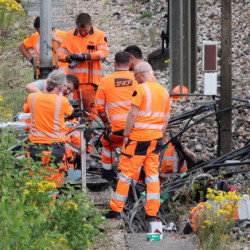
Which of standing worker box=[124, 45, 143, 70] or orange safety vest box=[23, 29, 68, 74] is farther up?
orange safety vest box=[23, 29, 68, 74]

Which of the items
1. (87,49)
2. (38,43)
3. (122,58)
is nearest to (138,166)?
(122,58)

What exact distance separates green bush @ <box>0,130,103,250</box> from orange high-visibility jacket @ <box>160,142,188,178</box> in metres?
2.71

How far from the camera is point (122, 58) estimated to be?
8.88 m

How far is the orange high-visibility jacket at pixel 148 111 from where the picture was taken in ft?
26.6

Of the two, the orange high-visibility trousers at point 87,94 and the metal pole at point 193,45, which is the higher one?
Answer: the metal pole at point 193,45

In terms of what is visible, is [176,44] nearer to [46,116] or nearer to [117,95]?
[117,95]

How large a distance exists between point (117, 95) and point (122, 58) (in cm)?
46

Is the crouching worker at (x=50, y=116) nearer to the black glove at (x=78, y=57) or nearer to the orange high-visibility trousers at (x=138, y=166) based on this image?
the orange high-visibility trousers at (x=138, y=166)

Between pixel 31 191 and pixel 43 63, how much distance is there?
14.9ft

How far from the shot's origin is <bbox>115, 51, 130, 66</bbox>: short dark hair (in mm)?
8859

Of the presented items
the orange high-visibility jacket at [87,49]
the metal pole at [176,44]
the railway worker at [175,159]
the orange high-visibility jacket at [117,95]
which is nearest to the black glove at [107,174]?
the orange high-visibility jacket at [117,95]

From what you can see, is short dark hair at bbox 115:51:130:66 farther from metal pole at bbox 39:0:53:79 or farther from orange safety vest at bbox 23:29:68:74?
orange safety vest at bbox 23:29:68:74

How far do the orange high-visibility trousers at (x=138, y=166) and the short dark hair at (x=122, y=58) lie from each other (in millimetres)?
1168

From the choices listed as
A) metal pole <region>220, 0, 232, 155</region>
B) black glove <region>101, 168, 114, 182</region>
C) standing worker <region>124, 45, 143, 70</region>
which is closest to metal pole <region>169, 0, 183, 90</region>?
metal pole <region>220, 0, 232, 155</region>
